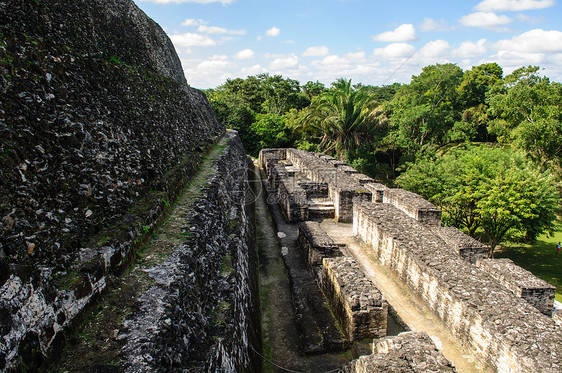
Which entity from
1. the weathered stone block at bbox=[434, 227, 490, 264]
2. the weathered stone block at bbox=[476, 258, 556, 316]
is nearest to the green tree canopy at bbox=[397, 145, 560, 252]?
the weathered stone block at bbox=[434, 227, 490, 264]

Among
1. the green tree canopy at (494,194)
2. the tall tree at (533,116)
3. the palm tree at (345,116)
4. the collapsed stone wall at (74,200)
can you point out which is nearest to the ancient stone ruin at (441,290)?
the collapsed stone wall at (74,200)

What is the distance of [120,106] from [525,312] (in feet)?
21.6

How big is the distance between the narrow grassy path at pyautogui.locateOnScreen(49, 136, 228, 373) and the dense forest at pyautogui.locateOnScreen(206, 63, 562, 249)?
9338 mm

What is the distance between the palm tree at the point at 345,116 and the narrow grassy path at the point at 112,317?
51.8 feet

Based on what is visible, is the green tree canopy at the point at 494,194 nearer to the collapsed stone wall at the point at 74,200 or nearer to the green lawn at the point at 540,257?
the green lawn at the point at 540,257

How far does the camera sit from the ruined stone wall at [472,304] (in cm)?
403

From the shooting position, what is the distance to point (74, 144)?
3.42 meters

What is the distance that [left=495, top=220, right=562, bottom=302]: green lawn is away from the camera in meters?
10.8

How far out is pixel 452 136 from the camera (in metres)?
22.4

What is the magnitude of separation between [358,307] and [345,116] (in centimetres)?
1494

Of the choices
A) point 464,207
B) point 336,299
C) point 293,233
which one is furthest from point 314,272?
A: point 464,207

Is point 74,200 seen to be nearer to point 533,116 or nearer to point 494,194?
point 494,194

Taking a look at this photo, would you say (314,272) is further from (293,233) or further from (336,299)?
(293,233)

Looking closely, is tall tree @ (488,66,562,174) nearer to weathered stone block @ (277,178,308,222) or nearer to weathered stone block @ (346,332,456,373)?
weathered stone block @ (277,178,308,222)
